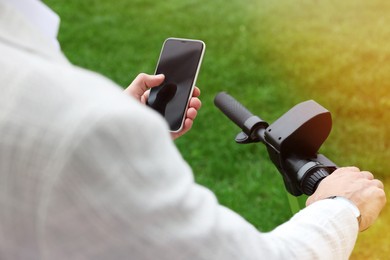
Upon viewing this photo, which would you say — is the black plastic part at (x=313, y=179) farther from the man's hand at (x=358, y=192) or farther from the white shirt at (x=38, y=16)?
the white shirt at (x=38, y=16)

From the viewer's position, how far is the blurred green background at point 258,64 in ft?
11.3

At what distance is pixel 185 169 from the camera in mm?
850

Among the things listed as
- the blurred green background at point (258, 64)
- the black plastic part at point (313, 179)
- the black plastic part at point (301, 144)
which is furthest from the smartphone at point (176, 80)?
the blurred green background at point (258, 64)

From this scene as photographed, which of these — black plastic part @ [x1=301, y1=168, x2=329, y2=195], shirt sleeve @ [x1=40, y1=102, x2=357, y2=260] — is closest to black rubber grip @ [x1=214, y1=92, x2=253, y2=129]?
black plastic part @ [x1=301, y1=168, x2=329, y2=195]

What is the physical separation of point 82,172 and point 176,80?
0.99 meters

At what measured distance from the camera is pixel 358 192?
121 centimetres

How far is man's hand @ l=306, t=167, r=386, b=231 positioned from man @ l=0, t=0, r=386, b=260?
0.37 meters

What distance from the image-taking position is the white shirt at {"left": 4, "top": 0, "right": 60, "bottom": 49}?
33.4 inches

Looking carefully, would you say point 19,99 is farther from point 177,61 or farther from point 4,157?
point 177,61

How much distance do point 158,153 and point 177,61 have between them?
3.23ft

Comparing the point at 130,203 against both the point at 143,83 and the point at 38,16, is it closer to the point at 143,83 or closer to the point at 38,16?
the point at 38,16

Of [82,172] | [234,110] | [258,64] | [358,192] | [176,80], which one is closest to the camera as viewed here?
[82,172]

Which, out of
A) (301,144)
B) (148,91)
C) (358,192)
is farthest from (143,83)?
(358,192)

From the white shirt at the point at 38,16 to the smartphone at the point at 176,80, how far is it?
743 mm
